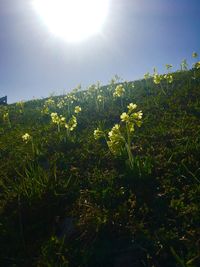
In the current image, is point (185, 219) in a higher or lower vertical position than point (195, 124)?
lower

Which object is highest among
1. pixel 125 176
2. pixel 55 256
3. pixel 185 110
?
pixel 185 110

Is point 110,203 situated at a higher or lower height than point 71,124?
lower

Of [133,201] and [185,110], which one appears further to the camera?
[185,110]

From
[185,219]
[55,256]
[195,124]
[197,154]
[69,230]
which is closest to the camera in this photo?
[55,256]

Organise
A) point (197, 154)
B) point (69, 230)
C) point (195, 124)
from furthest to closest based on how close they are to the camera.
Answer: point (195, 124) → point (197, 154) → point (69, 230)

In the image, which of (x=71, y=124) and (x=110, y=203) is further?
(x=71, y=124)

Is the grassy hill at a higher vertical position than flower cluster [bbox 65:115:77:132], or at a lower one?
lower

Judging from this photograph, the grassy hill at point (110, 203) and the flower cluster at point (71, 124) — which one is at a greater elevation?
the flower cluster at point (71, 124)

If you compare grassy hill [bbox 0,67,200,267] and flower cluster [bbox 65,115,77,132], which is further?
flower cluster [bbox 65,115,77,132]

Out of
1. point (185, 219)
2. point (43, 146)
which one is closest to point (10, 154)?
point (43, 146)

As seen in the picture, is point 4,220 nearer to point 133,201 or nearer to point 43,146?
point 133,201

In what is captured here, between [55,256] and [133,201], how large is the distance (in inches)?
77.2

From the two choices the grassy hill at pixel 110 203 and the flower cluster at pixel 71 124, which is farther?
the flower cluster at pixel 71 124

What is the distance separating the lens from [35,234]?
630 cm
